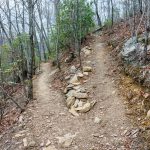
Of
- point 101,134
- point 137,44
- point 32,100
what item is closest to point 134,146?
point 101,134

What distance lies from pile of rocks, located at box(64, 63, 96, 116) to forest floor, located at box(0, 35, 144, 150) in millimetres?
260

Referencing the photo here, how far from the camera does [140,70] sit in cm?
1316

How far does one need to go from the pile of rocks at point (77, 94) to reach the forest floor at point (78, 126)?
0.85 ft

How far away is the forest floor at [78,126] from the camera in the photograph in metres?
9.81

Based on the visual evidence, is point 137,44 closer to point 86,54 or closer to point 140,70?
point 140,70

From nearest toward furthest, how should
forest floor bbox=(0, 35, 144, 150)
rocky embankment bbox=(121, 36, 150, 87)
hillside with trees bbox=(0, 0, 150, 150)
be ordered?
forest floor bbox=(0, 35, 144, 150) < hillside with trees bbox=(0, 0, 150, 150) < rocky embankment bbox=(121, 36, 150, 87)

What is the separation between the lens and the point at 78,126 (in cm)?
1117

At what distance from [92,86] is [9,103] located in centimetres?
553

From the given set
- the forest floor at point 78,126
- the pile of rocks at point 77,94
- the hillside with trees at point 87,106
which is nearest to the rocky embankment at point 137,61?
the hillside with trees at point 87,106

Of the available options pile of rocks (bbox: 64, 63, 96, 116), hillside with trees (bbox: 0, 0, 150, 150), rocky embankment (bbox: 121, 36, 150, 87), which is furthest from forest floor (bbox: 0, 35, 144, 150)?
rocky embankment (bbox: 121, 36, 150, 87)

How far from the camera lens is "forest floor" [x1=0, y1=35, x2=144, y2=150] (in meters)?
9.81

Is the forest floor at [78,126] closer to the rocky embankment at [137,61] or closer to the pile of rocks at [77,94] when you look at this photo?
the pile of rocks at [77,94]

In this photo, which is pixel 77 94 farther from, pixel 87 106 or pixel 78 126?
pixel 78 126

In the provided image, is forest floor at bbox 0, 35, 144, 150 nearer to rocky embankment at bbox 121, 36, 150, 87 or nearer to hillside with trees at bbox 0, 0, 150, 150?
hillside with trees at bbox 0, 0, 150, 150
